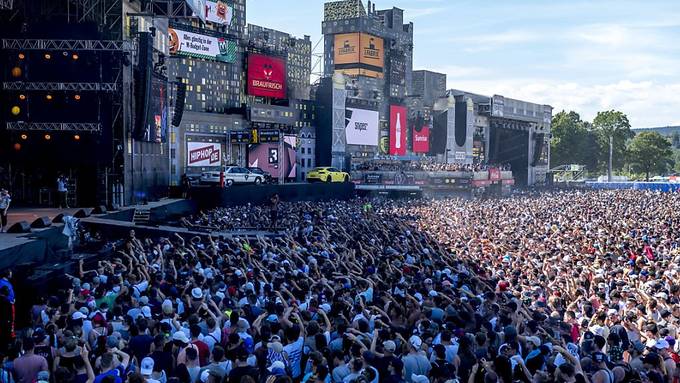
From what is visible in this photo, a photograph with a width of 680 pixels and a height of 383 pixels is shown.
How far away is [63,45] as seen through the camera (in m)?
25.9

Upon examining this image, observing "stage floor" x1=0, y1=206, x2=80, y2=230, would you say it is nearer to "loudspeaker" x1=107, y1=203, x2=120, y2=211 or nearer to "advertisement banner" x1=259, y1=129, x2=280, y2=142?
"loudspeaker" x1=107, y1=203, x2=120, y2=211

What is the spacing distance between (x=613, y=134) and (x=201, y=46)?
3371 inches

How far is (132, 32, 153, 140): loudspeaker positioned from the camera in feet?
86.2

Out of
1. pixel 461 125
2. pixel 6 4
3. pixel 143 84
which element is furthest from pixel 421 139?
pixel 6 4

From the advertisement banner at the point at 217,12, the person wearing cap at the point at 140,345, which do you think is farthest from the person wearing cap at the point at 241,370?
the advertisement banner at the point at 217,12

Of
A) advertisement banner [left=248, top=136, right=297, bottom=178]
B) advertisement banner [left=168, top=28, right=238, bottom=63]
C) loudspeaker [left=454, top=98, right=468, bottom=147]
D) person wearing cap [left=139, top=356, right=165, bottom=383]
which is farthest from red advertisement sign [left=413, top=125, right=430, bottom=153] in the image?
person wearing cap [left=139, top=356, right=165, bottom=383]

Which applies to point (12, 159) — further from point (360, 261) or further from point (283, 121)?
point (283, 121)

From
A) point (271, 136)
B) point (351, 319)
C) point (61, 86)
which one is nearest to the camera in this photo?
point (351, 319)

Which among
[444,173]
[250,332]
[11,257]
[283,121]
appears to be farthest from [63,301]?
[283,121]

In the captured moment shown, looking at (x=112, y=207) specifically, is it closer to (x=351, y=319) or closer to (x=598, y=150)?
(x=351, y=319)

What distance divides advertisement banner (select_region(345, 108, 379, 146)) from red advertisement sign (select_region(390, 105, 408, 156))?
206 inches

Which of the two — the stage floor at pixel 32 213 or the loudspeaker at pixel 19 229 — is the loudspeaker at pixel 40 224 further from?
the stage floor at pixel 32 213

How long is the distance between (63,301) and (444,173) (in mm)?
50152

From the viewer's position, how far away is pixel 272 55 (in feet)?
231
